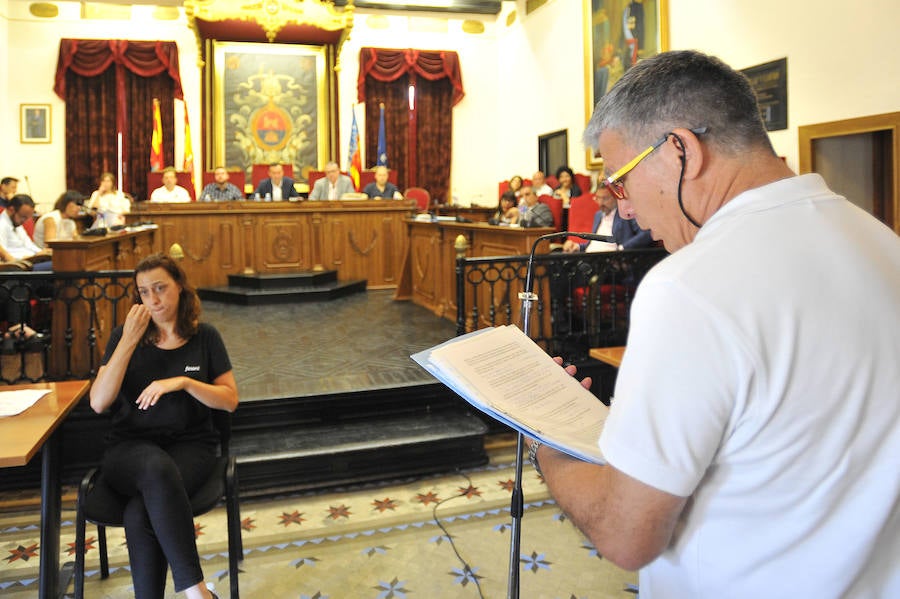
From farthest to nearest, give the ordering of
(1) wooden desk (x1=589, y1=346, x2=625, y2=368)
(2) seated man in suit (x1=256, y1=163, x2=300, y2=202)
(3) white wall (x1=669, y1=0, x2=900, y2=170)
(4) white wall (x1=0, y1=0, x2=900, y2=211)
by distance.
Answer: (2) seated man in suit (x1=256, y1=163, x2=300, y2=202) < (4) white wall (x1=0, y1=0, x2=900, y2=211) < (3) white wall (x1=669, y1=0, x2=900, y2=170) < (1) wooden desk (x1=589, y1=346, x2=625, y2=368)

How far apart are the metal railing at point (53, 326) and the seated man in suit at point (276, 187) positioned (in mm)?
5059

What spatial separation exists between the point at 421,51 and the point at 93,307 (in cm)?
1011

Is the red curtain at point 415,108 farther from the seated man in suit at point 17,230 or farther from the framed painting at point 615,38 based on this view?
the seated man in suit at point 17,230

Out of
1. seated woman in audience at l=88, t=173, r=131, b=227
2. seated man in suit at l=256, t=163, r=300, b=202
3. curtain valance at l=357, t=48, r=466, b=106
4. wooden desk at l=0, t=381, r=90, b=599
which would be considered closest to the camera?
wooden desk at l=0, t=381, r=90, b=599

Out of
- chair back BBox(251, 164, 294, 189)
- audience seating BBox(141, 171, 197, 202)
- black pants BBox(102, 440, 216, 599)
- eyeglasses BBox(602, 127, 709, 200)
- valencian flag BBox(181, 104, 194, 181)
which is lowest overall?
black pants BBox(102, 440, 216, 599)

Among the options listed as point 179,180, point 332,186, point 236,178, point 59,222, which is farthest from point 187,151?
point 59,222

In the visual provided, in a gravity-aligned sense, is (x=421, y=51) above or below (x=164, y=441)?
above

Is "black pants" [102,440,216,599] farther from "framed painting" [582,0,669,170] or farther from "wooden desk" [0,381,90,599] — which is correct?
"framed painting" [582,0,669,170]

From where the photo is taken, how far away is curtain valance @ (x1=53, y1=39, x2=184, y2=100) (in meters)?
11.5

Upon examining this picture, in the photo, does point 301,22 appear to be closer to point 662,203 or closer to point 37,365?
point 37,365

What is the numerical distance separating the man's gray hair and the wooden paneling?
8.03m

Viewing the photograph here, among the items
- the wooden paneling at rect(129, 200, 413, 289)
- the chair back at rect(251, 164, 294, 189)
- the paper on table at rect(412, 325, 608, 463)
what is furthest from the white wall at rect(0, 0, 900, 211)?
the paper on table at rect(412, 325, 608, 463)

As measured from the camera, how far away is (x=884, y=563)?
0.89 metres

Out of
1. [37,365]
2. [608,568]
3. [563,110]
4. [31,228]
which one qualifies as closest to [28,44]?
[31,228]
